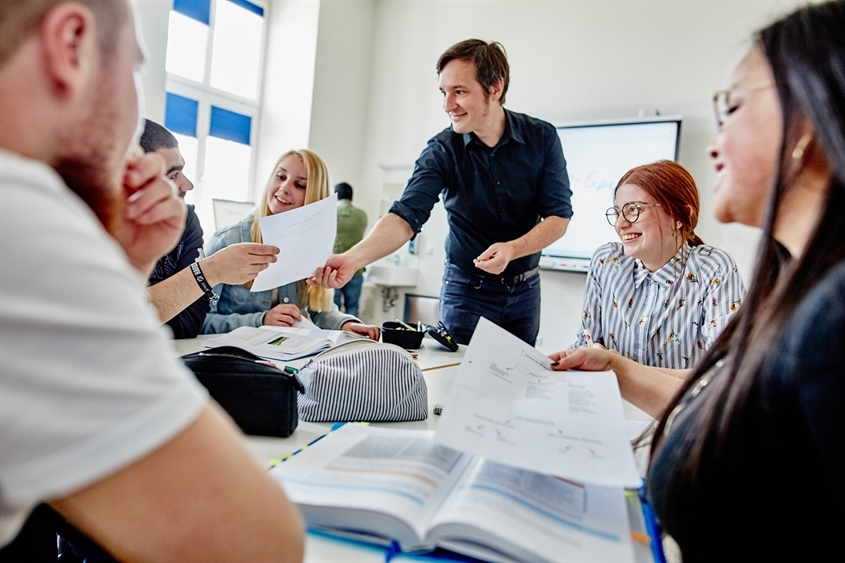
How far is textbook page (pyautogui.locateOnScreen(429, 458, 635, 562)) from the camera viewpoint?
0.51 meters

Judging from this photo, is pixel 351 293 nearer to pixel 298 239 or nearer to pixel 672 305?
pixel 298 239

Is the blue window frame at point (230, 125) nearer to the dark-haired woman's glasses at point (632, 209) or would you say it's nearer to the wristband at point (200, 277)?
the wristband at point (200, 277)

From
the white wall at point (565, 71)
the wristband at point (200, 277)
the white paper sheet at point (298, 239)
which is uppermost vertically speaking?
the white wall at point (565, 71)

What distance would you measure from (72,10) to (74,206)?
0.18 m

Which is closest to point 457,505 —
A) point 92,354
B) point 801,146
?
point 92,354

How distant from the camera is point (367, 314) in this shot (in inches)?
208

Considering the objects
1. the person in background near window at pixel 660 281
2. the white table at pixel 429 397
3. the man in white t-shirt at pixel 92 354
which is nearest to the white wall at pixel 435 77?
the person in background near window at pixel 660 281

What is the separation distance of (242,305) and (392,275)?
304 cm

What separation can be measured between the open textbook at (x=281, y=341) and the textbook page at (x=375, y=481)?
0.53 m

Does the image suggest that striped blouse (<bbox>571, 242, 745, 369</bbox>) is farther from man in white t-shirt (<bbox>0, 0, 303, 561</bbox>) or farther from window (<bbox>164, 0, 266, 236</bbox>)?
window (<bbox>164, 0, 266, 236</bbox>)

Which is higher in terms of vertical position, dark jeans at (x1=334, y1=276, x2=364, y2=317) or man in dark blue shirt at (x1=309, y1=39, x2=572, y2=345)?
man in dark blue shirt at (x1=309, y1=39, x2=572, y2=345)

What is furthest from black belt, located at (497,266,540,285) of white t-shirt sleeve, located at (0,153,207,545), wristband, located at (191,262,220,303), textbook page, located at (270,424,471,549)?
white t-shirt sleeve, located at (0,153,207,545)

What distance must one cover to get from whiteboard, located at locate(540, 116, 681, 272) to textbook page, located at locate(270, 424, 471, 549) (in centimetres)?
361

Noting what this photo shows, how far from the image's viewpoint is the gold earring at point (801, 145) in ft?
1.74
